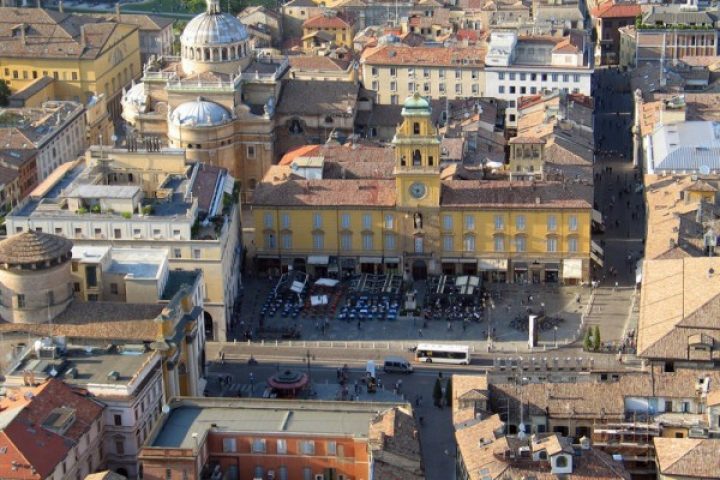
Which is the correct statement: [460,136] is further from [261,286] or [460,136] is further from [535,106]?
[261,286]

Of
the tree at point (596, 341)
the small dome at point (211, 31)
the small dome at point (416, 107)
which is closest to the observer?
the tree at point (596, 341)

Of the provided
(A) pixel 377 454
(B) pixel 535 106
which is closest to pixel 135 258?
(A) pixel 377 454

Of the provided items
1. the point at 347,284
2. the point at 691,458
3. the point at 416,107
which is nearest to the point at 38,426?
the point at 691,458

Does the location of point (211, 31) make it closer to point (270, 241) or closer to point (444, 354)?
point (270, 241)

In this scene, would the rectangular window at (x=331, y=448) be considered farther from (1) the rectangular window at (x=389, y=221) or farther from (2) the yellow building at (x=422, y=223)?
(1) the rectangular window at (x=389, y=221)

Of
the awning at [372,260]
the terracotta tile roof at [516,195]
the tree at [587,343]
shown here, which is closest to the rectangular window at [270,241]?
the awning at [372,260]

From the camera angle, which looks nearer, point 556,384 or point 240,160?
point 556,384
